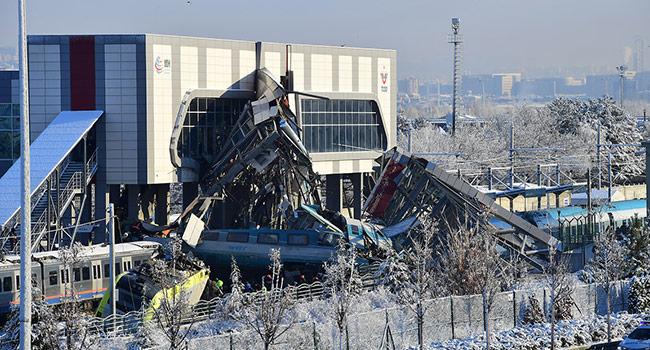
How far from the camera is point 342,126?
71.0m

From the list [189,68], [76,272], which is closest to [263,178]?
[189,68]

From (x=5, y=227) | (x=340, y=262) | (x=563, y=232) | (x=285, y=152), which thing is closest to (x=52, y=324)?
(x=340, y=262)

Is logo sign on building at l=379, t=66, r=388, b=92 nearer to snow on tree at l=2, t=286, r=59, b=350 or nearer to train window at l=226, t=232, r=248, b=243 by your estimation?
train window at l=226, t=232, r=248, b=243

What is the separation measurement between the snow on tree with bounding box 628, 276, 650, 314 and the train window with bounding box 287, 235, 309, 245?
46.8 feet

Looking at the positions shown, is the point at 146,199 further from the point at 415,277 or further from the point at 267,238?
the point at 415,277

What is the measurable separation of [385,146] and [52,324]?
48823mm

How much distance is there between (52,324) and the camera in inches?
1054

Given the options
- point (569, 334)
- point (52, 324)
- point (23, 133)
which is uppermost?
point (23, 133)

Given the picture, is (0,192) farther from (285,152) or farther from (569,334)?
(569,334)

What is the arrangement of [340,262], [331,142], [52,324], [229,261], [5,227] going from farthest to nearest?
[331,142], [229,261], [5,227], [340,262], [52,324]

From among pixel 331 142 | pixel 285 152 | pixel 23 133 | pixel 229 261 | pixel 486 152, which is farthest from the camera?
pixel 486 152

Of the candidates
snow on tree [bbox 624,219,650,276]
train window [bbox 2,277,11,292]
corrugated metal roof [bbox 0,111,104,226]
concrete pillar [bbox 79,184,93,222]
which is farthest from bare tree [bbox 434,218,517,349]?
concrete pillar [bbox 79,184,93,222]

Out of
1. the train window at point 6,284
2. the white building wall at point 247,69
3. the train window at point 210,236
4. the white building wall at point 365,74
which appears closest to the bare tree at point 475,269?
the train window at point 210,236

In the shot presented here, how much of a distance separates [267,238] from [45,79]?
15.9 metres
